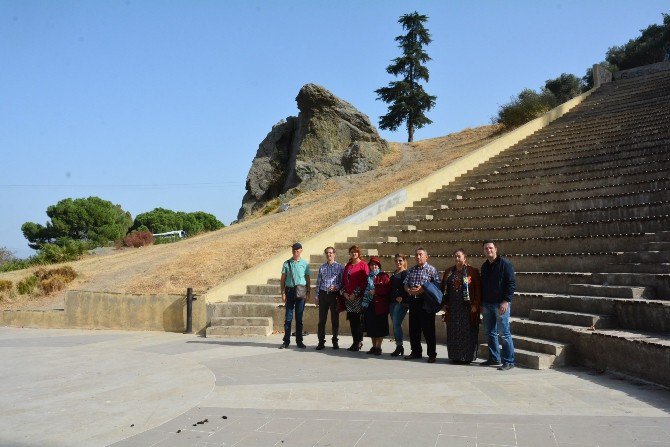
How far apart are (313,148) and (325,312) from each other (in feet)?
62.5

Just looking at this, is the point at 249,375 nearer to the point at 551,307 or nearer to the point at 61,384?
the point at 61,384

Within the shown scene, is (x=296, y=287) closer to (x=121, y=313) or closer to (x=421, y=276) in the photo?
(x=421, y=276)

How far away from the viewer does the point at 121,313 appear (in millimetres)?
11727

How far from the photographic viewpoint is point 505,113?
88.7 feet

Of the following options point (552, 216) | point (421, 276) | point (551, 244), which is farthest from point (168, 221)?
point (421, 276)

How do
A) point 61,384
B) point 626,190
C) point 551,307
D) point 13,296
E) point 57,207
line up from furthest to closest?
point 57,207, point 13,296, point 626,190, point 551,307, point 61,384

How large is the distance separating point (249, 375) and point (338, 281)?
2.42 metres

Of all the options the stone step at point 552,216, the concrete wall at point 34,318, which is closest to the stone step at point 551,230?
the stone step at point 552,216

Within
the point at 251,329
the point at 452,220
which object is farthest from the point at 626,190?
the point at 251,329

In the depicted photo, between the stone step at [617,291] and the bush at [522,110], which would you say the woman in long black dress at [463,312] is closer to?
the stone step at [617,291]

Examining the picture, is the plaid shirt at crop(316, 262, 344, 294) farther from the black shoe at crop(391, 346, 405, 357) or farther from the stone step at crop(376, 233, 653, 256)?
the stone step at crop(376, 233, 653, 256)

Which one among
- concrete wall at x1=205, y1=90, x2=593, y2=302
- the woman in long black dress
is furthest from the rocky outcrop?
the woman in long black dress

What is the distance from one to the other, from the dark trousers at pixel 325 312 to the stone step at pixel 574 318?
290 cm

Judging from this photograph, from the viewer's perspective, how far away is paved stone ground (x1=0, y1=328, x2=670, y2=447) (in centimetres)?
436
